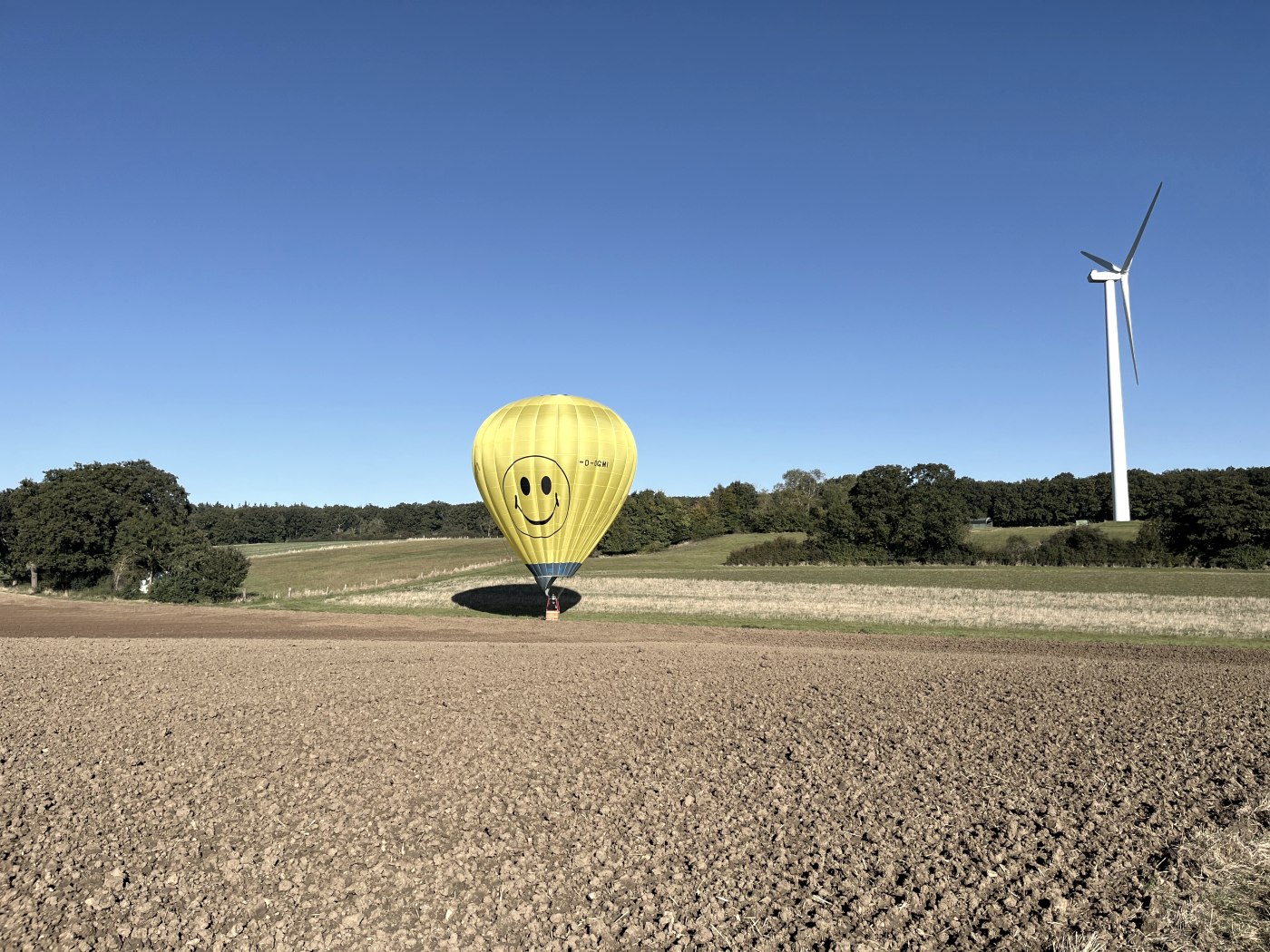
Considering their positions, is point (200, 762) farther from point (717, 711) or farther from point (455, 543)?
point (455, 543)

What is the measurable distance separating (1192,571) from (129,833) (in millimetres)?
57757

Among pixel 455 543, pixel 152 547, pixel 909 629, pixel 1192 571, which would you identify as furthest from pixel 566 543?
pixel 455 543

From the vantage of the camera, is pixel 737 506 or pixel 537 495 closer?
pixel 537 495

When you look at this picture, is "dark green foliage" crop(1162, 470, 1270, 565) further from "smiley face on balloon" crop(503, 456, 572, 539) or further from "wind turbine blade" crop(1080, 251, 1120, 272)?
"smiley face on balloon" crop(503, 456, 572, 539)

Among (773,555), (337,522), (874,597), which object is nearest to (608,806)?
(874,597)

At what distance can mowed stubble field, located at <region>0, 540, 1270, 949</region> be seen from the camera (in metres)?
7.78

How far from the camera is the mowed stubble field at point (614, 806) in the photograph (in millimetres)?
7781

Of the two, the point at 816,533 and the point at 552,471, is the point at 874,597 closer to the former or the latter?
the point at 552,471

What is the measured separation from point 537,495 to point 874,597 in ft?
71.3

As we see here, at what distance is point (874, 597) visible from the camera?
45.9 metres

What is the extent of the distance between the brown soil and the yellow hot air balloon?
12257mm

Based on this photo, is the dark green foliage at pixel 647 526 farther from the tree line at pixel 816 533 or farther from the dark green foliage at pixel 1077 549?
the dark green foliage at pixel 1077 549

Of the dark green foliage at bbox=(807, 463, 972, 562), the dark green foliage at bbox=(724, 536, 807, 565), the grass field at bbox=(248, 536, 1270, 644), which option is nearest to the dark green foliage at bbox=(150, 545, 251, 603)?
the grass field at bbox=(248, 536, 1270, 644)

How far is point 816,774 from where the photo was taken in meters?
12.1
